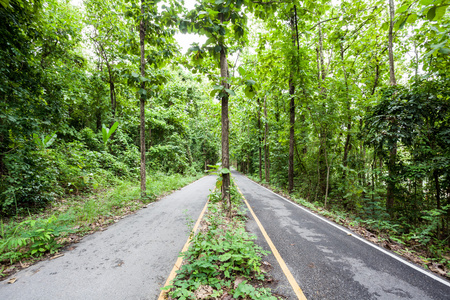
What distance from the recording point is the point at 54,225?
11.9 ft

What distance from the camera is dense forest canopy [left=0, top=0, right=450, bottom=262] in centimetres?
385

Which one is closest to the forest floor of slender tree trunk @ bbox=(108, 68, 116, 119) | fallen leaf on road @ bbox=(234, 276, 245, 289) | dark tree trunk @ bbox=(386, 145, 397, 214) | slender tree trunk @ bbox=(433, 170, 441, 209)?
slender tree trunk @ bbox=(433, 170, 441, 209)

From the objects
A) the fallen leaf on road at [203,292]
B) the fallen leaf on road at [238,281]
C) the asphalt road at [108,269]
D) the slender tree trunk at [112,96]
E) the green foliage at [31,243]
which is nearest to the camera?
the fallen leaf on road at [203,292]

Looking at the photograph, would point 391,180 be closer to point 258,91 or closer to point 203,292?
point 258,91

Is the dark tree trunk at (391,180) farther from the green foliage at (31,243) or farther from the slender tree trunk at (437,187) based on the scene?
the green foliage at (31,243)

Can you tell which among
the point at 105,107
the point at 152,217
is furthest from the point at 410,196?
the point at 105,107

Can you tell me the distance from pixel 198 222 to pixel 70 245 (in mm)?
2790

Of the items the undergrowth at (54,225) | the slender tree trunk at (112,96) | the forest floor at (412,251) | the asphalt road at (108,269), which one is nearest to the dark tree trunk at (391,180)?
the forest floor at (412,251)

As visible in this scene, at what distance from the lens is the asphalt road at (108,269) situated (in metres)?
2.20

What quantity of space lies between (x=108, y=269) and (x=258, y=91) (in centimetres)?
780

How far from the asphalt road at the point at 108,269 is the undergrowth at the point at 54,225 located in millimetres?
359

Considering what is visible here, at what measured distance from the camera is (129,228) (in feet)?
14.4

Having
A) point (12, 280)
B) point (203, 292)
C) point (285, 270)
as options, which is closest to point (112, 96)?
point (12, 280)

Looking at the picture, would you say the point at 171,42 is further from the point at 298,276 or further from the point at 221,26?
the point at 298,276
